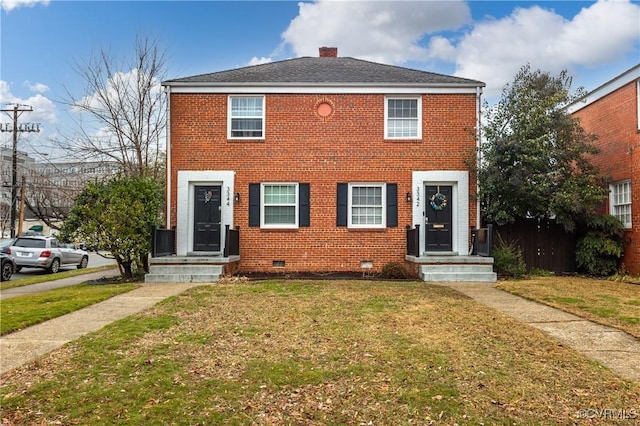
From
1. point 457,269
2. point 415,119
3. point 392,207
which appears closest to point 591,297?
point 457,269

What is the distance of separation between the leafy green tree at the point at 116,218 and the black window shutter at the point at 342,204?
4889 mm

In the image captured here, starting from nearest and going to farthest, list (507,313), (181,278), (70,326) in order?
1. (70,326)
2. (507,313)
3. (181,278)

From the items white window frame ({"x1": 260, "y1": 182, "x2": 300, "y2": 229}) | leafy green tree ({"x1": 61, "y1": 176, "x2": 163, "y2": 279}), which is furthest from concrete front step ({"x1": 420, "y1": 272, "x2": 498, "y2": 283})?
leafy green tree ({"x1": 61, "y1": 176, "x2": 163, "y2": 279})

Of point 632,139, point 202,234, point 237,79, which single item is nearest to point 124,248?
point 202,234

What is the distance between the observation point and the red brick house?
508 inches

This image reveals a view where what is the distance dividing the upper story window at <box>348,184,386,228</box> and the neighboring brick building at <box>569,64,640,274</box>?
6.59 m

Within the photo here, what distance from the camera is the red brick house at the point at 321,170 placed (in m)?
12.9

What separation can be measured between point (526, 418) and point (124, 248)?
10.3 metres

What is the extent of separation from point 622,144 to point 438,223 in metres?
5.64

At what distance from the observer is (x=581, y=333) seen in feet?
18.7

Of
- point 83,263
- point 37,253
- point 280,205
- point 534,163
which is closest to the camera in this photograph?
point 534,163

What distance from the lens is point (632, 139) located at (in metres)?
12.5

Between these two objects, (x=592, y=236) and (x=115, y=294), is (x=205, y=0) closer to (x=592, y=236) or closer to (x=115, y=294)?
(x=115, y=294)

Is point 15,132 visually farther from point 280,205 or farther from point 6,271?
point 280,205
